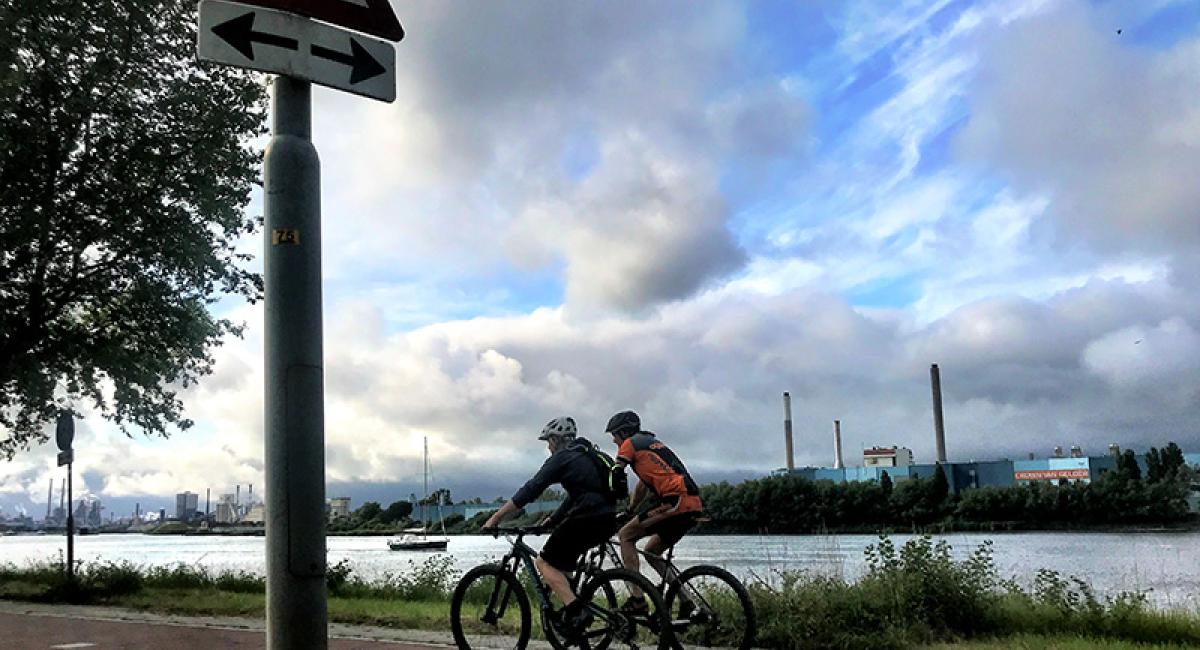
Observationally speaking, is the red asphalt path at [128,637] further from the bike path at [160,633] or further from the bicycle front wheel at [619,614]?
the bicycle front wheel at [619,614]

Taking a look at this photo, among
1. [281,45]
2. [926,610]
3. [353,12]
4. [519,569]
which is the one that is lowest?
[926,610]

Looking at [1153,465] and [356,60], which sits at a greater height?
[356,60]

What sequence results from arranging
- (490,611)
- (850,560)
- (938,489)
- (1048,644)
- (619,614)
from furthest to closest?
(938,489) < (850,560) < (490,611) < (1048,644) < (619,614)

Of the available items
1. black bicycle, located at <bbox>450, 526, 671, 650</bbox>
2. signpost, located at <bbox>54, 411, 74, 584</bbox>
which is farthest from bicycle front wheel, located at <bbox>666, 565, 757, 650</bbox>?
signpost, located at <bbox>54, 411, 74, 584</bbox>

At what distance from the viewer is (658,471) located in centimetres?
717

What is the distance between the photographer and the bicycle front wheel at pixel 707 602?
6.89 metres

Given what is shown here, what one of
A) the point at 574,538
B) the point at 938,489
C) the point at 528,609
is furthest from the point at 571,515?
the point at 938,489

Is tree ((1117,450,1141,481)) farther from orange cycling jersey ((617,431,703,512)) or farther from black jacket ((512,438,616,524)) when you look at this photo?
black jacket ((512,438,616,524))

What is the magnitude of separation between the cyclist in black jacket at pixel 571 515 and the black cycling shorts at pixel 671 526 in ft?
1.15

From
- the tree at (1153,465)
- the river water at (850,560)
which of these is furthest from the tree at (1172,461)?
the river water at (850,560)

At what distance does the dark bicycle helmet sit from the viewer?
7316 millimetres

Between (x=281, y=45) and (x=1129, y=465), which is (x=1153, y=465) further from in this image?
(x=281, y=45)

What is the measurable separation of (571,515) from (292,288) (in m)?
4.21

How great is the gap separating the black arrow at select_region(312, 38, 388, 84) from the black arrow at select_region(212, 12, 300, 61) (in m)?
0.17
